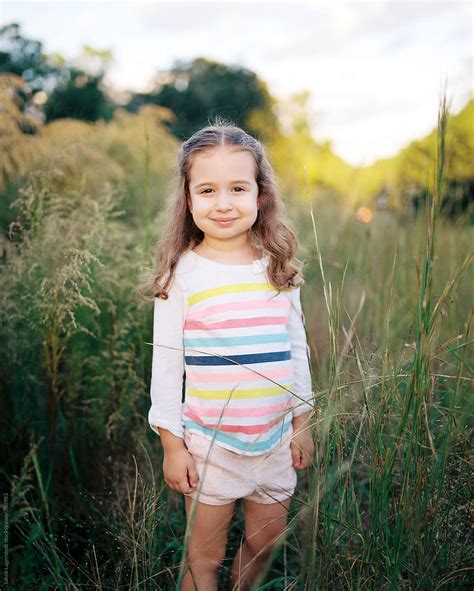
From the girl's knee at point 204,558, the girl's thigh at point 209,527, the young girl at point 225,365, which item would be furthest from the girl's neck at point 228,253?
the girl's knee at point 204,558

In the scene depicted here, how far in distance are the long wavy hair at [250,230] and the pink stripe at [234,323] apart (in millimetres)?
97

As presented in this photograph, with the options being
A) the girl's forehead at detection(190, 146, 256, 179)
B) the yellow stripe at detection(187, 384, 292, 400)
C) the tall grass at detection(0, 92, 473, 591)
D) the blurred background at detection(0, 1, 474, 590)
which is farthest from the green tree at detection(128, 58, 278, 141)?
the yellow stripe at detection(187, 384, 292, 400)

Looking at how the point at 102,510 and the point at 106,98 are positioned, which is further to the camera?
the point at 106,98

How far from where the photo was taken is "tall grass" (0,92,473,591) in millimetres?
Answer: 1066

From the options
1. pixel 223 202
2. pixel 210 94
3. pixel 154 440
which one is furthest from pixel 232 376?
pixel 210 94

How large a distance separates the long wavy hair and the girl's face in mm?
38

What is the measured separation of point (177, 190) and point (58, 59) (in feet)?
47.6

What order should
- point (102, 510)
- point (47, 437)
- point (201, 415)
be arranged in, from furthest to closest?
point (47, 437) < point (102, 510) < point (201, 415)

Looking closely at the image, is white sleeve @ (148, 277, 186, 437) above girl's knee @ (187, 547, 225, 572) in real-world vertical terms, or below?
above

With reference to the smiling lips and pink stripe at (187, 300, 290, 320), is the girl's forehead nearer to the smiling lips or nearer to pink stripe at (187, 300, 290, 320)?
the smiling lips

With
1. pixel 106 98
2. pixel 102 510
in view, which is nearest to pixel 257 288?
pixel 102 510

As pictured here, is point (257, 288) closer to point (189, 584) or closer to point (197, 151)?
point (197, 151)

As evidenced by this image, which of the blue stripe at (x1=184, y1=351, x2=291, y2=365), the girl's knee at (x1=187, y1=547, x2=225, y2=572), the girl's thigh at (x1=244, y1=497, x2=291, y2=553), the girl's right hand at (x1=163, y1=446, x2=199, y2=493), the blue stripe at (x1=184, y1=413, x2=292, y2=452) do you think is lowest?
the girl's knee at (x1=187, y1=547, x2=225, y2=572)

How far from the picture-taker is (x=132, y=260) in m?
Answer: 2.35
